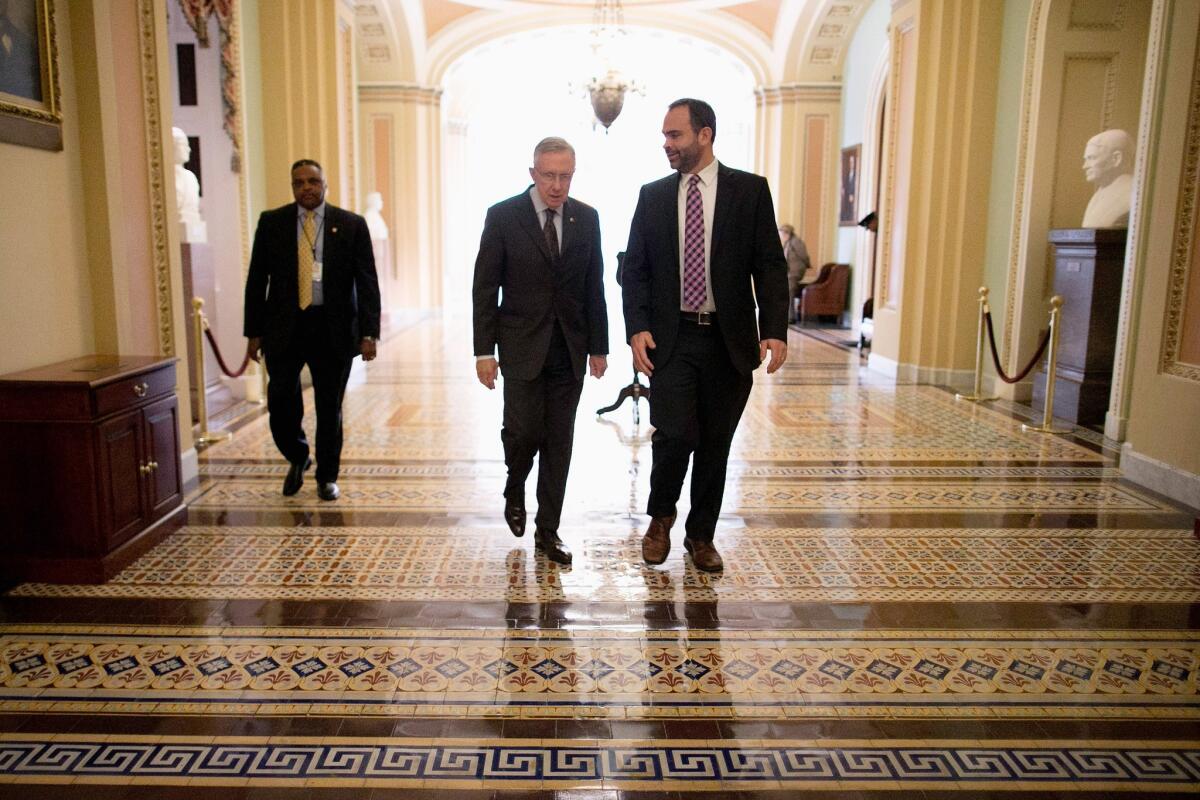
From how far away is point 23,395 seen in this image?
3590 mm

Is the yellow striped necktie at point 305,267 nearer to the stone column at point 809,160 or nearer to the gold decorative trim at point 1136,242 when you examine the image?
the gold decorative trim at point 1136,242

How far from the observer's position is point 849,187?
15141 millimetres

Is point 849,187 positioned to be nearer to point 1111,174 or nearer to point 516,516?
point 1111,174

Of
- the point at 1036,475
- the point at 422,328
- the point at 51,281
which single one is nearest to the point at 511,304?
the point at 51,281

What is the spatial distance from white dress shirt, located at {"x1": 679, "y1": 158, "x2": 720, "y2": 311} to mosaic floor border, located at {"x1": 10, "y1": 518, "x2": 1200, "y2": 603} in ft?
3.86

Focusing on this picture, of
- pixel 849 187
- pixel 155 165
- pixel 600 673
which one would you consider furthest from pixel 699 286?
pixel 849 187

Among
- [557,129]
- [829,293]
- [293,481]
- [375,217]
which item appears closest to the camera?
[293,481]

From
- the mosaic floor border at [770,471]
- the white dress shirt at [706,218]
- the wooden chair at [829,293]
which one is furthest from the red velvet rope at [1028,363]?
the wooden chair at [829,293]

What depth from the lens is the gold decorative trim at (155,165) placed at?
4.70 m

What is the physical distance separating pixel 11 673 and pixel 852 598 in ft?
9.76

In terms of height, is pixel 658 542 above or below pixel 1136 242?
below

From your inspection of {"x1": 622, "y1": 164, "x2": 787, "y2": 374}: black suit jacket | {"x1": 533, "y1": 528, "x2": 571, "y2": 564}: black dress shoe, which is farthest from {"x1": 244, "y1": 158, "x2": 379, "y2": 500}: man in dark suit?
{"x1": 622, "y1": 164, "x2": 787, "y2": 374}: black suit jacket

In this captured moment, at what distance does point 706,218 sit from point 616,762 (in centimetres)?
199

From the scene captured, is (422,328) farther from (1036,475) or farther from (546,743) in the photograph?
(546,743)
